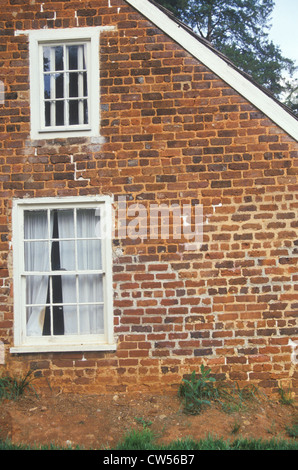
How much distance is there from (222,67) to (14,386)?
5.54 metres

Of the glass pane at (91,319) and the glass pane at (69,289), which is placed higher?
the glass pane at (69,289)

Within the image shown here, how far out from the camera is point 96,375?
22.6ft

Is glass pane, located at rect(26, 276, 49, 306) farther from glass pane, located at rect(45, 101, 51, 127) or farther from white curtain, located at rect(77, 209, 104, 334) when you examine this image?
glass pane, located at rect(45, 101, 51, 127)

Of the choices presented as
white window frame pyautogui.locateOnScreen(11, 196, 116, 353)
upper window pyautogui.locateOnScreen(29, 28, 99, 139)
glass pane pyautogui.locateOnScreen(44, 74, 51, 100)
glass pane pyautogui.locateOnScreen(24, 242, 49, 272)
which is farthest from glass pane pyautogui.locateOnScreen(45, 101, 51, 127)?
glass pane pyautogui.locateOnScreen(24, 242, 49, 272)

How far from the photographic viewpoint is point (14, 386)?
6.79 metres

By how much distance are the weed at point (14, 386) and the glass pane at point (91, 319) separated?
1.02m

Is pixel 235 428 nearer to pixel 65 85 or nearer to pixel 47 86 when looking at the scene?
pixel 65 85

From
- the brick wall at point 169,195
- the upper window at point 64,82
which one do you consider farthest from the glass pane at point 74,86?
the brick wall at point 169,195

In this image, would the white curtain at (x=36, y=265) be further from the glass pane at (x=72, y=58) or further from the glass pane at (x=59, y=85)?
the glass pane at (x=72, y=58)

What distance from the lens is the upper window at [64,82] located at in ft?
23.3

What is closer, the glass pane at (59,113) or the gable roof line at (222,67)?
the gable roof line at (222,67)

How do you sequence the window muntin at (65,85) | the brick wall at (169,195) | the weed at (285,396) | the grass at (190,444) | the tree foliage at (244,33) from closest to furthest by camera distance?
1. the grass at (190,444)
2. the weed at (285,396)
3. the brick wall at (169,195)
4. the window muntin at (65,85)
5. the tree foliage at (244,33)

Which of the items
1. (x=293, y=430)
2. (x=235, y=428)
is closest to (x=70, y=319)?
(x=235, y=428)
